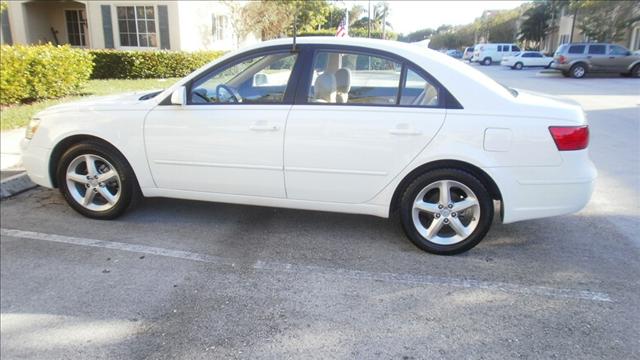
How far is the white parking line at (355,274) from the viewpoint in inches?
132

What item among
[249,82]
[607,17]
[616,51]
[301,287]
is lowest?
[301,287]

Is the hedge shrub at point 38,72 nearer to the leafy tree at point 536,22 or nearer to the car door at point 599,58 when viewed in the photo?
the car door at point 599,58

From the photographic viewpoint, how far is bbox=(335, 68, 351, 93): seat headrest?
13.1ft

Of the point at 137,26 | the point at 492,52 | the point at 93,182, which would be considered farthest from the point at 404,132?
the point at 492,52

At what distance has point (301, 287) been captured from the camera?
340 cm

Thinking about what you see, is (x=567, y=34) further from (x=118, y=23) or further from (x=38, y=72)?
(x=38, y=72)

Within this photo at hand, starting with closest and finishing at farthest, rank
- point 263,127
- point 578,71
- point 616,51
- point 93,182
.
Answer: point 263,127 < point 93,182 < point 616,51 < point 578,71

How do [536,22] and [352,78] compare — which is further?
[536,22]

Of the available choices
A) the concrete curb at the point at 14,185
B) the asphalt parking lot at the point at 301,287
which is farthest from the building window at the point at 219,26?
the asphalt parking lot at the point at 301,287

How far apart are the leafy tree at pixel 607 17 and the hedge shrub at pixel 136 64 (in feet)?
86.3

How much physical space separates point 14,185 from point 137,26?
1624 centimetres

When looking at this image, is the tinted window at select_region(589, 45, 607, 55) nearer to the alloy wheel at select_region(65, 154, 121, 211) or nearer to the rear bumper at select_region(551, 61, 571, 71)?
the rear bumper at select_region(551, 61, 571, 71)

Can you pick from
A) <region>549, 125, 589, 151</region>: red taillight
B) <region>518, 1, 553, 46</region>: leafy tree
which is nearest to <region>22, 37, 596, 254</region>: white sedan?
<region>549, 125, 589, 151</region>: red taillight

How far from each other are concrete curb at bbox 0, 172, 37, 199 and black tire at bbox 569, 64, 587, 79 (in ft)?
82.8
